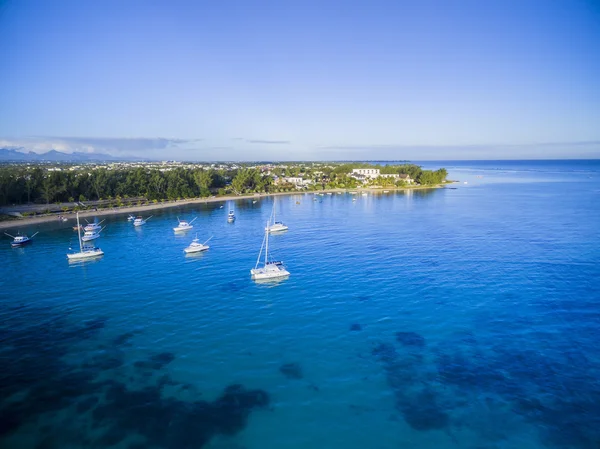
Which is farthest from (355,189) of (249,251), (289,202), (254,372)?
(254,372)

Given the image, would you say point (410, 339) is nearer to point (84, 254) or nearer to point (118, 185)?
point (84, 254)

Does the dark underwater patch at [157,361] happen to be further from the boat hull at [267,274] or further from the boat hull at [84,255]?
the boat hull at [84,255]

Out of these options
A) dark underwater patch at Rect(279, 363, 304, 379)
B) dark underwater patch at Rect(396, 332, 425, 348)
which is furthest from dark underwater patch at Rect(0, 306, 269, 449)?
dark underwater patch at Rect(396, 332, 425, 348)

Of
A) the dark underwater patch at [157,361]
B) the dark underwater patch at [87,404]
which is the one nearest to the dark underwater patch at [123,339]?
the dark underwater patch at [157,361]

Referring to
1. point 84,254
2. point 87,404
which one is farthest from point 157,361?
point 84,254

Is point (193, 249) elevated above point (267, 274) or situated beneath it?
elevated above

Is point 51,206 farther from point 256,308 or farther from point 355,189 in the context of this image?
point 355,189
